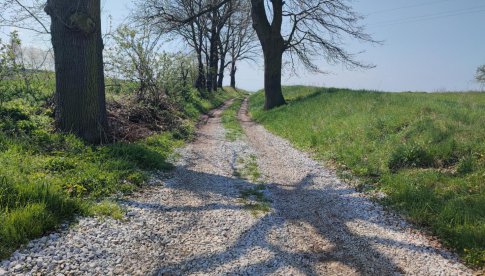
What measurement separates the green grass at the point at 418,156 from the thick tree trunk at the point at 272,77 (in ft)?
22.0

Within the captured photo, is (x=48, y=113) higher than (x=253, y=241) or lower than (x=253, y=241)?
higher

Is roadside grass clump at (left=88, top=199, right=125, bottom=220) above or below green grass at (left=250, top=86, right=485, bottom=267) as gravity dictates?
below

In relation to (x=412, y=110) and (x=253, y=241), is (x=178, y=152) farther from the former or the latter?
(x=412, y=110)

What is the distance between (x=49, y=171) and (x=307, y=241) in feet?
14.0

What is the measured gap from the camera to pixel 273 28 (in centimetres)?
1908

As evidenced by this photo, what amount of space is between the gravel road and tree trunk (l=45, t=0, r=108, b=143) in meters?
2.72

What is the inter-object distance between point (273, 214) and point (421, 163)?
12.6ft

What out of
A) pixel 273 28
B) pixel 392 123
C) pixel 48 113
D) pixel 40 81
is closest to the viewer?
pixel 48 113

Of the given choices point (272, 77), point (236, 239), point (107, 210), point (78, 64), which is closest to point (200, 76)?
point (272, 77)

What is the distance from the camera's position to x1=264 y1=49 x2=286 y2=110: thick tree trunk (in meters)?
19.4

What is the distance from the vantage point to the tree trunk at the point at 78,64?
7.49 meters

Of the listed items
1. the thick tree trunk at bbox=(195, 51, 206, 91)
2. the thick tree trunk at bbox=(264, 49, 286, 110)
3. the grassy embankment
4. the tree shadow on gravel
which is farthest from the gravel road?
the thick tree trunk at bbox=(195, 51, 206, 91)

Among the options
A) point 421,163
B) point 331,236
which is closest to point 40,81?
point 331,236

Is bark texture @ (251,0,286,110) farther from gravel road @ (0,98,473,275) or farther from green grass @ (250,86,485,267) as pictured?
gravel road @ (0,98,473,275)
